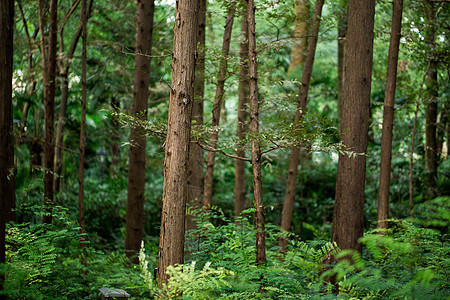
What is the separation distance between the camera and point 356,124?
568cm

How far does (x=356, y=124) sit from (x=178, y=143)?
278cm

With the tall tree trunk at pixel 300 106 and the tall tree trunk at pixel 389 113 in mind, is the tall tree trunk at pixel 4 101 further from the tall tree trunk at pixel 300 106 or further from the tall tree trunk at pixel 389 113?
the tall tree trunk at pixel 389 113

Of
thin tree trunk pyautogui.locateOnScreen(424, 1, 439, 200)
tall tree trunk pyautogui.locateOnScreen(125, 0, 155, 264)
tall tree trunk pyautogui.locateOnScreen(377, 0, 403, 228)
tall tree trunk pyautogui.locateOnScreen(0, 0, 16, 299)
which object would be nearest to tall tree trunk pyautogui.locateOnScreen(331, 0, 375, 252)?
Answer: tall tree trunk pyautogui.locateOnScreen(377, 0, 403, 228)

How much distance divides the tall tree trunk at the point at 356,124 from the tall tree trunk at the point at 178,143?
8.33ft

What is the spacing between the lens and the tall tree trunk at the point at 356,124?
5.69 m

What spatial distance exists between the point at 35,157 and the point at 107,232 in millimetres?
2829

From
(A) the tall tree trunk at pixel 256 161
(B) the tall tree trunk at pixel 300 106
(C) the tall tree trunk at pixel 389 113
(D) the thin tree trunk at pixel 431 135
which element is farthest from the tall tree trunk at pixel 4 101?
(D) the thin tree trunk at pixel 431 135

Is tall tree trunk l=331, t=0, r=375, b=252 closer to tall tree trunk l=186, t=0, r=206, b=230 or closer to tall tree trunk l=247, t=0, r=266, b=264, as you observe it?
tall tree trunk l=247, t=0, r=266, b=264

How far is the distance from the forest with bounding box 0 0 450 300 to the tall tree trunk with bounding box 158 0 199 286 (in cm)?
1

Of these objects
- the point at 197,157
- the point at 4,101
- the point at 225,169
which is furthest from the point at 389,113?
the point at 225,169

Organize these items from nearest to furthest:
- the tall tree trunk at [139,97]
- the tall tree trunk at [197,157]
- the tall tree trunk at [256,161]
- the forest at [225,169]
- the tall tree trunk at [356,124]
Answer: the forest at [225,169] → the tall tree trunk at [256,161] → the tall tree trunk at [356,124] → the tall tree trunk at [197,157] → the tall tree trunk at [139,97]

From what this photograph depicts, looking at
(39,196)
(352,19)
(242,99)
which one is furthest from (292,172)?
(39,196)

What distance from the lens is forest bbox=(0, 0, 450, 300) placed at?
4016 millimetres

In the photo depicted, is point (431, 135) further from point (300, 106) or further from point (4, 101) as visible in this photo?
point (4, 101)
